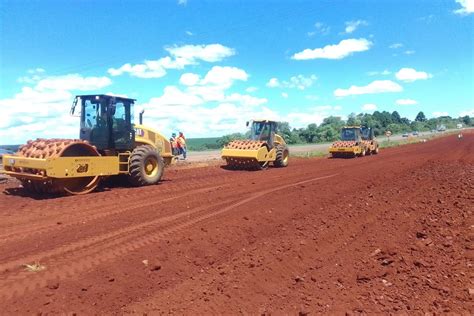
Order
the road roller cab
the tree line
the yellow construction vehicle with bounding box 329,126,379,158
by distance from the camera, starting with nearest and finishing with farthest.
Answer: the road roller cab
the yellow construction vehicle with bounding box 329,126,379,158
the tree line

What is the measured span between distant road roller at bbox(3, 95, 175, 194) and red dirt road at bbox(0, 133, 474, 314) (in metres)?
0.94

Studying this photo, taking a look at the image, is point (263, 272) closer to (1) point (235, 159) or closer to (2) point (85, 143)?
(2) point (85, 143)

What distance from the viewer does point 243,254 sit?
659 cm

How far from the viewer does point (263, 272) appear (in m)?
5.72

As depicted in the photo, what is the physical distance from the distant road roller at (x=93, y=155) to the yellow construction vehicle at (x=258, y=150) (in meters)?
5.00

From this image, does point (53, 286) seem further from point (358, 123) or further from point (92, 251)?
point (358, 123)

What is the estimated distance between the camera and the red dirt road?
4832 mm

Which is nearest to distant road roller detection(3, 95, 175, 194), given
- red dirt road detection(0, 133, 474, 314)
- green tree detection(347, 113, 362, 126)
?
red dirt road detection(0, 133, 474, 314)

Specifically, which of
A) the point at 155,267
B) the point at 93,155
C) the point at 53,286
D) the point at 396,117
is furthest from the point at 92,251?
the point at 396,117

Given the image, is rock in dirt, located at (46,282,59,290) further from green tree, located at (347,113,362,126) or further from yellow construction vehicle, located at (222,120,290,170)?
green tree, located at (347,113,362,126)

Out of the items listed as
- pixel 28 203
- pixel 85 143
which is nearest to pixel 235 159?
pixel 85 143

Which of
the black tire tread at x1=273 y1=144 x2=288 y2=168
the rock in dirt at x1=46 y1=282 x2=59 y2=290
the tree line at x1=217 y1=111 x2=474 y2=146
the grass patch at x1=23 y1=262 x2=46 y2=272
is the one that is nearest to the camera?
the rock in dirt at x1=46 y1=282 x2=59 y2=290

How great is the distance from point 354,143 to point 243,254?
957 inches

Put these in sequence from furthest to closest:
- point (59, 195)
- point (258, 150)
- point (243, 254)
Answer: point (258, 150)
point (59, 195)
point (243, 254)
